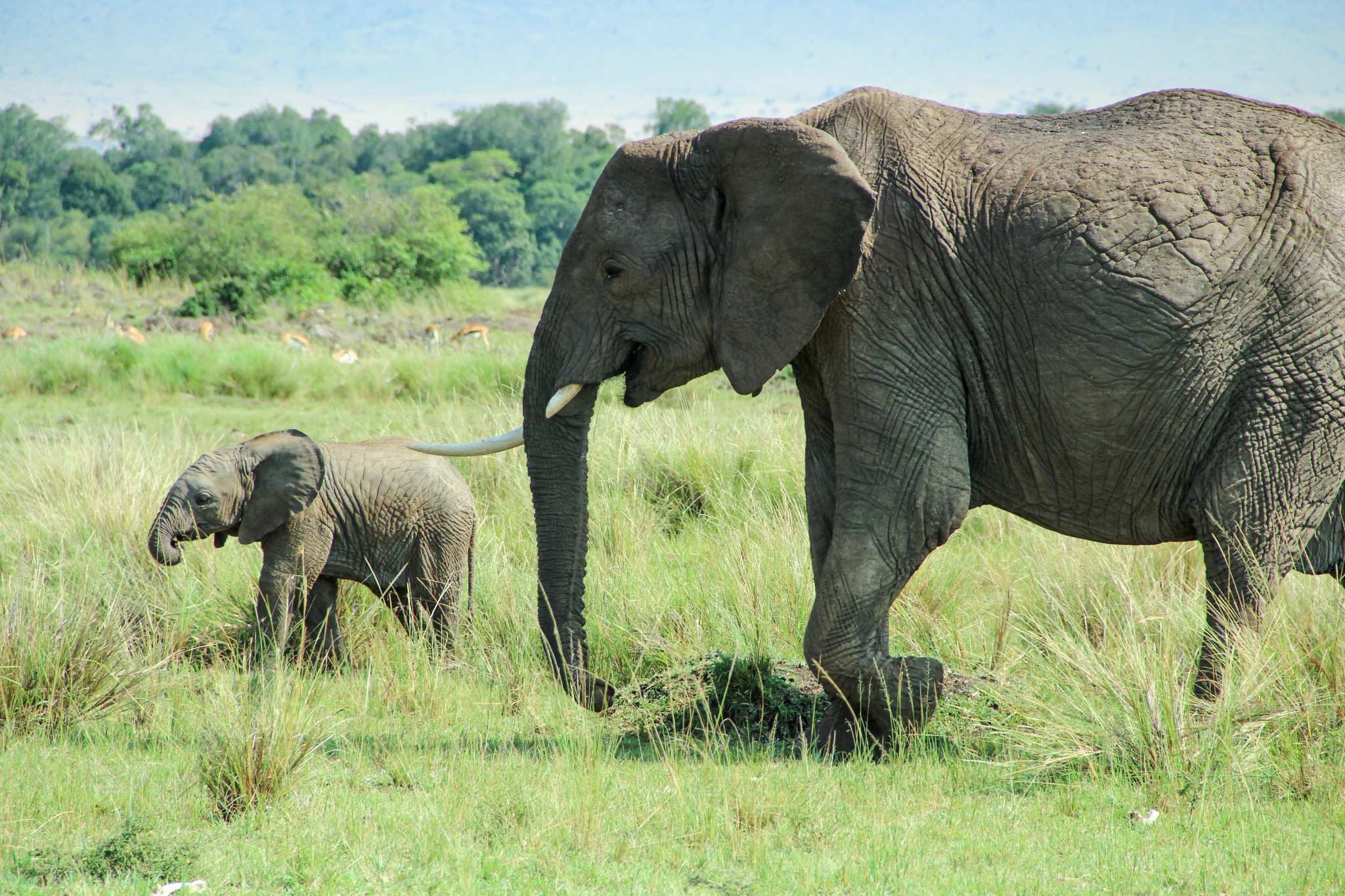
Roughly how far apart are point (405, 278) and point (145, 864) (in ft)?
110

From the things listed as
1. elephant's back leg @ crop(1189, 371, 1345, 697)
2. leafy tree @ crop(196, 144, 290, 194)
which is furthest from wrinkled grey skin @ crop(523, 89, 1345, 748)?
leafy tree @ crop(196, 144, 290, 194)

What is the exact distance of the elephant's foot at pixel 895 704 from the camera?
4.98 m

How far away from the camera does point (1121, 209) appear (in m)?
4.61

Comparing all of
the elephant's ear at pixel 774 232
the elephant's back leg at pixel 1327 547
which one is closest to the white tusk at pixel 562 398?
the elephant's ear at pixel 774 232

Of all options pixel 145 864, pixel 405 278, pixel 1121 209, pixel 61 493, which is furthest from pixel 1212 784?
pixel 405 278

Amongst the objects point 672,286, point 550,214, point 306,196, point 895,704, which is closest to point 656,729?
point 895,704

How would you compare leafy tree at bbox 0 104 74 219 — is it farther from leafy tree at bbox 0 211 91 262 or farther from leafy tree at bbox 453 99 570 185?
leafy tree at bbox 453 99 570 185

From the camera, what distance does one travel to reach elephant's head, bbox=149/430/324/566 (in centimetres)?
665

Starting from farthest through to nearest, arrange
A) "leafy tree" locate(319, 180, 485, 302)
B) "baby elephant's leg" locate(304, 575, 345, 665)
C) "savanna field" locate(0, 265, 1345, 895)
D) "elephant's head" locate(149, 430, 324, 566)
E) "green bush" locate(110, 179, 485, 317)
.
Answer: "leafy tree" locate(319, 180, 485, 302) < "green bush" locate(110, 179, 485, 317) < "baby elephant's leg" locate(304, 575, 345, 665) < "elephant's head" locate(149, 430, 324, 566) < "savanna field" locate(0, 265, 1345, 895)

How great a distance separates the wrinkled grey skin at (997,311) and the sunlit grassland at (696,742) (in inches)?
18.3

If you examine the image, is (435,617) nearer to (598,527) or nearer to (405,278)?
(598,527)

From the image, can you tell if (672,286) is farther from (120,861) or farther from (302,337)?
(302,337)

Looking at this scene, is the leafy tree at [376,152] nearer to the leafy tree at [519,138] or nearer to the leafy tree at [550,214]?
the leafy tree at [519,138]

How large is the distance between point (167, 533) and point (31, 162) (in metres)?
91.5
